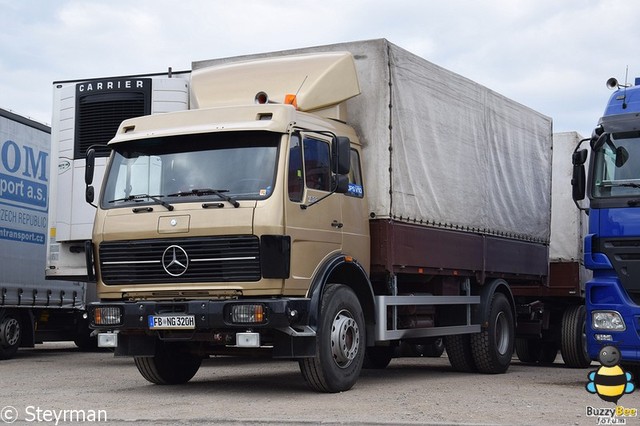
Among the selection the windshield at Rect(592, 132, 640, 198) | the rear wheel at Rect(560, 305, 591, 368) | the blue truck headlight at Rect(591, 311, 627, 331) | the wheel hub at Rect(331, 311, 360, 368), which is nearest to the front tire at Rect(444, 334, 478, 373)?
the rear wheel at Rect(560, 305, 591, 368)

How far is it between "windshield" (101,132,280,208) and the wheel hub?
172cm

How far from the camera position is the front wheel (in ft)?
35.4

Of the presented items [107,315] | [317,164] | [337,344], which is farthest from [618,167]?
[107,315]

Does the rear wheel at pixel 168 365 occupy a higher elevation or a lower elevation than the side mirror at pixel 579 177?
lower

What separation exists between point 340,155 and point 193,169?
1588 mm

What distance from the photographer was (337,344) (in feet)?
36.2

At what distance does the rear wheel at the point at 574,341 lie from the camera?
16.6m

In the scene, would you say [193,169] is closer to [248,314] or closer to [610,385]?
[248,314]

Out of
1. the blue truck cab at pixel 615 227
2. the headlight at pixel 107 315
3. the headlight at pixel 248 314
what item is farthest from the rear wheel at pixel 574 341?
the headlight at pixel 107 315

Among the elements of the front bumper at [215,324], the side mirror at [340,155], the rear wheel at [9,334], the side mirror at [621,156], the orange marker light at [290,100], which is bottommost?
the rear wheel at [9,334]

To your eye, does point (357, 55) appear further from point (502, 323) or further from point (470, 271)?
point (502, 323)

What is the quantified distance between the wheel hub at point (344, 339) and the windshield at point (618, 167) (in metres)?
3.40

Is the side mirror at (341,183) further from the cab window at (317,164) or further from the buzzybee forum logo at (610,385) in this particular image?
the buzzybee forum logo at (610,385)

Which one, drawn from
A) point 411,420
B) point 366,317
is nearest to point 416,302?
point 366,317
